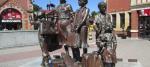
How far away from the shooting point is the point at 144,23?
1357 inches

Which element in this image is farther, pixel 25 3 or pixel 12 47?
pixel 25 3

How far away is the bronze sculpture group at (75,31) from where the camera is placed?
29.0 feet

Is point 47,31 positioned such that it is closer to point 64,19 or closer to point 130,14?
point 64,19

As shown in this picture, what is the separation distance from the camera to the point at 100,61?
8836 millimetres

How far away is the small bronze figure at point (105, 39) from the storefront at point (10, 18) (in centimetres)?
3767

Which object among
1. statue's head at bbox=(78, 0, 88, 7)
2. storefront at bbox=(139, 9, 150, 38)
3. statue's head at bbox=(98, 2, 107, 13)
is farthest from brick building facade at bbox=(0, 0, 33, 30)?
statue's head at bbox=(98, 2, 107, 13)

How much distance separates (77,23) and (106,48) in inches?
51.6

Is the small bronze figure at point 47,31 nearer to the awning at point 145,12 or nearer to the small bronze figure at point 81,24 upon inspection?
the small bronze figure at point 81,24

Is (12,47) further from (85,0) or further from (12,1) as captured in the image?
(12,1)

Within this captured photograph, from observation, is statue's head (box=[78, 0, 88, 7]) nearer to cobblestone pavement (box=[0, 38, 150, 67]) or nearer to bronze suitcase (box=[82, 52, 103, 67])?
bronze suitcase (box=[82, 52, 103, 67])

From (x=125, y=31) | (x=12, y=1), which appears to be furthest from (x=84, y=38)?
(x=12, y=1)

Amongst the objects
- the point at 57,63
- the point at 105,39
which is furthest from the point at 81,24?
the point at 57,63

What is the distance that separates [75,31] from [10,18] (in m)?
38.1

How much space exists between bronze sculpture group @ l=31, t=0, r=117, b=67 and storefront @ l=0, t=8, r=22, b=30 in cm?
3600
